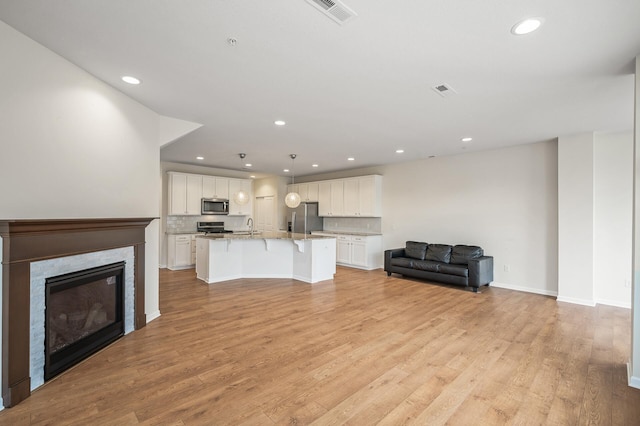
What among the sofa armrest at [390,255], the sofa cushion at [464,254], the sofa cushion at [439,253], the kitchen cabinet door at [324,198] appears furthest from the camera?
the kitchen cabinet door at [324,198]

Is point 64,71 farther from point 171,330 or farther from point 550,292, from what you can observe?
point 550,292

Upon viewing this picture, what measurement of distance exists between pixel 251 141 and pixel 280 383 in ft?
13.3

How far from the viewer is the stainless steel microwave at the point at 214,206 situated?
25.6 ft

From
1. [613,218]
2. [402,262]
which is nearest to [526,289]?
[613,218]

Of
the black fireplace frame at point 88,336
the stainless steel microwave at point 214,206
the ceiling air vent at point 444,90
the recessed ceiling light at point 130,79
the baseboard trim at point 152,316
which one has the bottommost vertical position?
the baseboard trim at point 152,316

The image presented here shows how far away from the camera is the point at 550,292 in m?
5.22

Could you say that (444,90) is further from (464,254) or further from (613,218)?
(613,218)

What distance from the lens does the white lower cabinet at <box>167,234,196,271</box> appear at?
7.15 metres

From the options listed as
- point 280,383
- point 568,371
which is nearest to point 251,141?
point 280,383

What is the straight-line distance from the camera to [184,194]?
747 cm

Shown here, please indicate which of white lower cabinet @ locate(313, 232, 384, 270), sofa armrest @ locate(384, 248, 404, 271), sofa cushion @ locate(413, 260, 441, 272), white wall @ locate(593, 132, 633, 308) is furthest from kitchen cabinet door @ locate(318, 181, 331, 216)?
white wall @ locate(593, 132, 633, 308)

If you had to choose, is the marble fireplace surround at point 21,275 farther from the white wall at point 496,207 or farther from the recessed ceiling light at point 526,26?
the white wall at point 496,207

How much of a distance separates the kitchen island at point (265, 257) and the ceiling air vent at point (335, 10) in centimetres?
427

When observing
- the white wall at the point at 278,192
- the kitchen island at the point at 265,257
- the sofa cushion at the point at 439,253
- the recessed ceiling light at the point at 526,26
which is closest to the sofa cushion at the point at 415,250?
the sofa cushion at the point at 439,253
